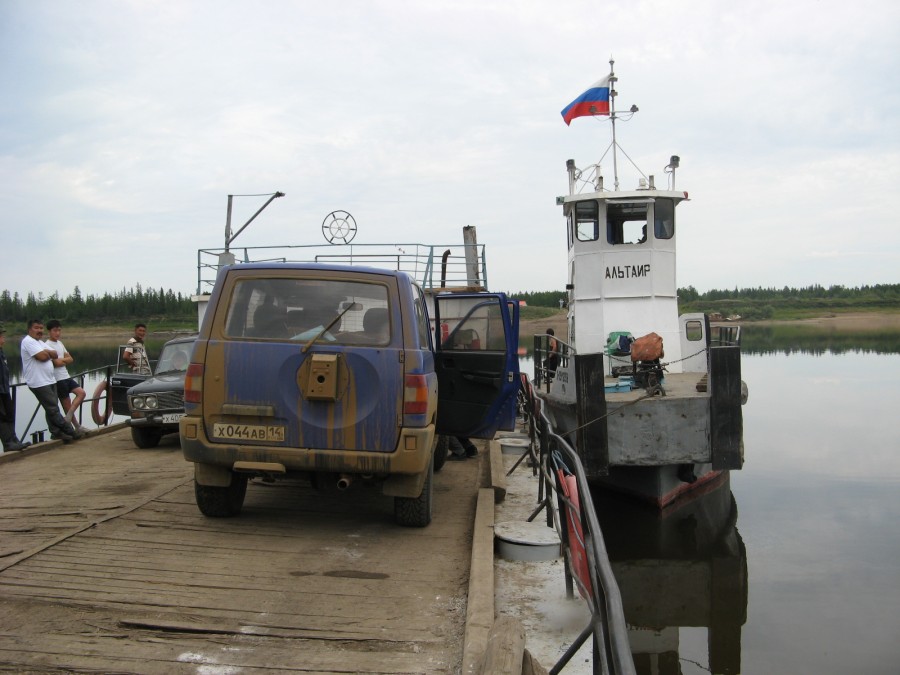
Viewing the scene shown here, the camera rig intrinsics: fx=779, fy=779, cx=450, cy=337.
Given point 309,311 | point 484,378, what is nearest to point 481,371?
point 484,378

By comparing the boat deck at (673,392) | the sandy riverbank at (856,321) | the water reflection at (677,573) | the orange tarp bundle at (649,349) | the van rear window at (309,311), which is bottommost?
the water reflection at (677,573)

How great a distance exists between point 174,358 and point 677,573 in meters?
7.57

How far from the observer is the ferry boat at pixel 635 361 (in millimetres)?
9656

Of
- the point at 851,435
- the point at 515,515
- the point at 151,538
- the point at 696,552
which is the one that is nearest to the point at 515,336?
the point at 515,515

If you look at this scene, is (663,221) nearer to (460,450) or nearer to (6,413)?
(460,450)

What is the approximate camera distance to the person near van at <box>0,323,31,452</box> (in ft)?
31.4

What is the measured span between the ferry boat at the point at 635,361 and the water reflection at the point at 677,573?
0.47 meters

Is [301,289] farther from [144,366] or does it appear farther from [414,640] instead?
[144,366]

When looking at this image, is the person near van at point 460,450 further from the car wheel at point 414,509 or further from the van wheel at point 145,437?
the van wheel at point 145,437

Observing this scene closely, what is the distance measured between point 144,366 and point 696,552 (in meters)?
8.98

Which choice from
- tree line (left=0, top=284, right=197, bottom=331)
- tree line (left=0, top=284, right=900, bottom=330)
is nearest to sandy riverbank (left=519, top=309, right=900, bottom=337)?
tree line (left=0, top=284, right=900, bottom=330)

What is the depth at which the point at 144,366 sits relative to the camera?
12742 mm

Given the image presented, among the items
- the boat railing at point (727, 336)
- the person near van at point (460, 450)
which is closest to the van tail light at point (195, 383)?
the person near van at point (460, 450)

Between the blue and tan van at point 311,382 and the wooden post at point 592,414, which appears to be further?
the wooden post at point 592,414
